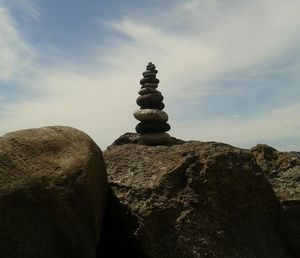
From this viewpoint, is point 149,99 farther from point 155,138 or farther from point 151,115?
point 155,138

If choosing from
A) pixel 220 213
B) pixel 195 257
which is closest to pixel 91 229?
pixel 195 257

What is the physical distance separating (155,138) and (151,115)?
2.21 feet

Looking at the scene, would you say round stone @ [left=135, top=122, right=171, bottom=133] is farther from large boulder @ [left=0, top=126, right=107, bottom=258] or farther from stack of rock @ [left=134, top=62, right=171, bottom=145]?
large boulder @ [left=0, top=126, right=107, bottom=258]

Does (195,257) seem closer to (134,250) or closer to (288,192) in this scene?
(134,250)

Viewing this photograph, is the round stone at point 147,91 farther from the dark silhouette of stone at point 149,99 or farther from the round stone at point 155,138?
the round stone at point 155,138

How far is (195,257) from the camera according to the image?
6.69 metres

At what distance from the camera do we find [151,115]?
46.8 ft

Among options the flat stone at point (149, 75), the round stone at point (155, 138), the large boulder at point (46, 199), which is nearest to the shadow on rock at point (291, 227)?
the large boulder at point (46, 199)

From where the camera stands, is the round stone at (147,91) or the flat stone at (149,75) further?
the flat stone at (149,75)

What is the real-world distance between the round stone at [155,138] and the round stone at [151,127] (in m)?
0.21

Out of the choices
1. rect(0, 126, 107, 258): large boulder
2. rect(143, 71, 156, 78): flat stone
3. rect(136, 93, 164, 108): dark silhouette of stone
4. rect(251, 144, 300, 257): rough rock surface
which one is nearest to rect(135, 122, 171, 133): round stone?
rect(136, 93, 164, 108): dark silhouette of stone

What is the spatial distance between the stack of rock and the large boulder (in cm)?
722

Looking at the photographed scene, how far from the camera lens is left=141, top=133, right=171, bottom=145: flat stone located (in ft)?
45.4

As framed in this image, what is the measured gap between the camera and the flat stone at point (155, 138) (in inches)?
545
